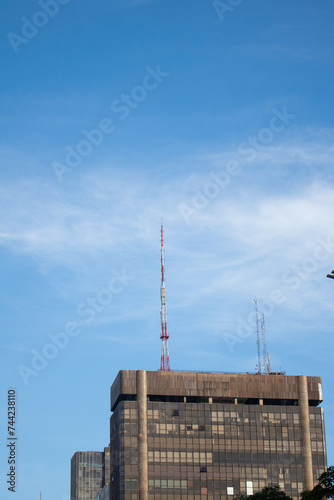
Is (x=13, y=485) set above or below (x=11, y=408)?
below

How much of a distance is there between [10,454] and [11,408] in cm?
1030

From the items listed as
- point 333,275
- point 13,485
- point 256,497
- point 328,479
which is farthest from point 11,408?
point 333,275

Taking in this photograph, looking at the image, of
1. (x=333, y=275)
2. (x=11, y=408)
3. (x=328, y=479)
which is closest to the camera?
(x=333, y=275)

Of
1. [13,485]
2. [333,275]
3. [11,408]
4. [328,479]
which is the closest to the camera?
[333,275]

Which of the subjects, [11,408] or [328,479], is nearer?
[328,479]

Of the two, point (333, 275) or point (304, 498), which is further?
point (304, 498)

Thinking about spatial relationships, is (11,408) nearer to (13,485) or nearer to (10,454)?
(10,454)

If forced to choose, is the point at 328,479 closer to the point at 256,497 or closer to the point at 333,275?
the point at 256,497

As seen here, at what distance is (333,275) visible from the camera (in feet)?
255

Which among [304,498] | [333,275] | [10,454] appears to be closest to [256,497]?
[304,498]

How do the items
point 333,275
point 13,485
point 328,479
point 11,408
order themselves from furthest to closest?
point 13,485 < point 11,408 < point 328,479 < point 333,275

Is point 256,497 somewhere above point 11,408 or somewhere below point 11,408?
below

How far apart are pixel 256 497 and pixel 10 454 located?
149 ft

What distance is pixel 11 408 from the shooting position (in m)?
160
